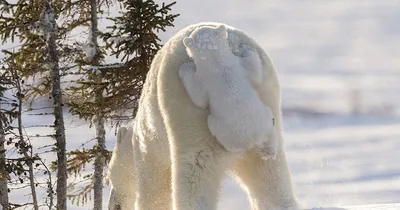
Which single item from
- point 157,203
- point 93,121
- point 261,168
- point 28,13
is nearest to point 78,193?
point 93,121

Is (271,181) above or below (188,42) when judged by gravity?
below

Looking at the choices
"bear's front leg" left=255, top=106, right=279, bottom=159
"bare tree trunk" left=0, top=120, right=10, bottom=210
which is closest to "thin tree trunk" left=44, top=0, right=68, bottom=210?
"bare tree trunk" left=0, top=120, right=10, bottom=210

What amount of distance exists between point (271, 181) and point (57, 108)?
30.1 ft

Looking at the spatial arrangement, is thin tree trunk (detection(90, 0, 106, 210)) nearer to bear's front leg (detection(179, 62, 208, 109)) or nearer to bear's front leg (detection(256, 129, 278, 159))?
bear's front leg (detection(179, 62, 208, 109))

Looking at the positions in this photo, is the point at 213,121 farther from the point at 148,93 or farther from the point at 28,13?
the point at 28,13

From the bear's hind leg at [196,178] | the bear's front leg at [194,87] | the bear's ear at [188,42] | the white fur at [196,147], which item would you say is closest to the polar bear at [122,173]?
the white fur at [196,147]

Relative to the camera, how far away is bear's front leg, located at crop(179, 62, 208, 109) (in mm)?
6082

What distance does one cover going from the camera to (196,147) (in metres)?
6.16

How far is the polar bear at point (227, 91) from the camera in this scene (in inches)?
232

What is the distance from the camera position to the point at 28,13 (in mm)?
15602

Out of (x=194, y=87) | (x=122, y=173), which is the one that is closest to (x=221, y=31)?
(x=194, y=87)

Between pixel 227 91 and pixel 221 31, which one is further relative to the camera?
pixel 221 31

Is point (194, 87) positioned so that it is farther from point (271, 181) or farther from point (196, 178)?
point (271, 181)

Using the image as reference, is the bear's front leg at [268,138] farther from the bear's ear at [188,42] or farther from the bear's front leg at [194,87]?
the bear's ear at [188,42]
